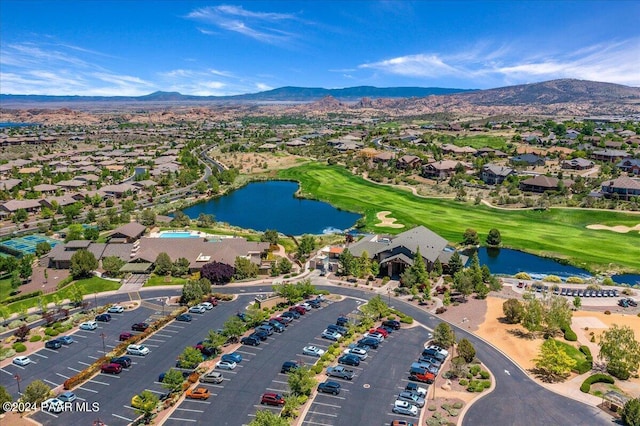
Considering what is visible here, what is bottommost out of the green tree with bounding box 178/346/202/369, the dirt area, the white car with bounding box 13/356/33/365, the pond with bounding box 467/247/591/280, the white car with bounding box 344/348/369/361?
the white car with bounding box 13/356/33/365

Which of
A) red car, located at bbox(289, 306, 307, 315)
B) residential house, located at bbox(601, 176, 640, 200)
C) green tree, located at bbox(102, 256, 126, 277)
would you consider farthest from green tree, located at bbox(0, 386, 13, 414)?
residential house, located at bbox(601, 176, 640, 200)

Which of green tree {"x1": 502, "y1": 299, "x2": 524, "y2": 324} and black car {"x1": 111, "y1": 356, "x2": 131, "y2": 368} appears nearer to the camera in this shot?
black car {"x1": 111, "y1": 356, "x2": 131, "y2": 368}

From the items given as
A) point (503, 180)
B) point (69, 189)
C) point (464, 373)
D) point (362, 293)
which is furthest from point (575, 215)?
point (69, 189)

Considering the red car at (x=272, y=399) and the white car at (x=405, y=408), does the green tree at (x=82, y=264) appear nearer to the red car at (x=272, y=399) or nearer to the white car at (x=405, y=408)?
the red car at (x=272, y=399)

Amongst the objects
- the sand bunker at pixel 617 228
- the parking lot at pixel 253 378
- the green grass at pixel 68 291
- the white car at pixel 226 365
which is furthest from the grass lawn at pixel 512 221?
the white car at pixel 226 365

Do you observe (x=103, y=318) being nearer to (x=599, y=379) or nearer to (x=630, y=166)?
(x=599, y=379)

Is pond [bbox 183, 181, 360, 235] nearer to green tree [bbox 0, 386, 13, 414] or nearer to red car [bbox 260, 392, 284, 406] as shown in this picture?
red car [bbox 260, 392, 284, 406]
